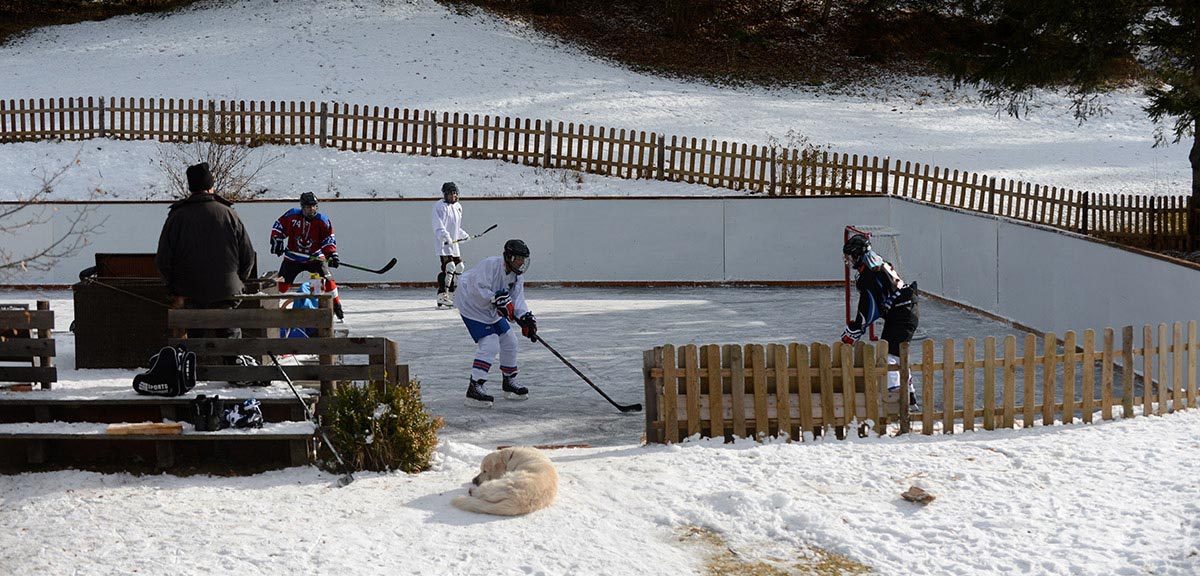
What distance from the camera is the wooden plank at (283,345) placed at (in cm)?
969

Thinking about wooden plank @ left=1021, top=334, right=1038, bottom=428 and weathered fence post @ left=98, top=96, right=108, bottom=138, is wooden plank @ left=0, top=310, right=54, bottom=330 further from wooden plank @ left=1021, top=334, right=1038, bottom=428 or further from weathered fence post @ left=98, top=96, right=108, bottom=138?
weathered fence post @ left=98, top=96, right=108, bottom=138

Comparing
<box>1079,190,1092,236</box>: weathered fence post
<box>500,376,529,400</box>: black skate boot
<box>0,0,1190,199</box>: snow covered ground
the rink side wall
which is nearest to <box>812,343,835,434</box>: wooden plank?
<box>500,376,529,400</box>: black skate boot

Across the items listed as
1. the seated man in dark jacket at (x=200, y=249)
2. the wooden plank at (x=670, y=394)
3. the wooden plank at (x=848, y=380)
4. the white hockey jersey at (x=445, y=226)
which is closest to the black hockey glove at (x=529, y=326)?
the wooden plank at (x=670, y=394)

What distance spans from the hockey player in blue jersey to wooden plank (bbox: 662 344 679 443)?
2076 mm

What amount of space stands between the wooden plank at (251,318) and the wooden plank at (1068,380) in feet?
18.6

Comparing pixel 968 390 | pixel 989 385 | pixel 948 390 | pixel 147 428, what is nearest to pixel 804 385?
pixel 948 390

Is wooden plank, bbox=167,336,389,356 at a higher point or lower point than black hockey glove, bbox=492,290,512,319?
lower

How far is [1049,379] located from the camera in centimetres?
1058

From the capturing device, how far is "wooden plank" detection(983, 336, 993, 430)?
410 inches

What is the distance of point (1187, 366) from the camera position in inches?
452

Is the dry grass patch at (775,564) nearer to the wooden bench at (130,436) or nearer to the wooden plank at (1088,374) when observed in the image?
the wooden bench at (130,436)

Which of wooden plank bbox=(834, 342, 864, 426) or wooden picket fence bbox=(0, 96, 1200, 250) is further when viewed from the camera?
wooden picket fence bbox=(0, 96, 1200, 250)

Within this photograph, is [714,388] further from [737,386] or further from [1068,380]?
[1068,380]

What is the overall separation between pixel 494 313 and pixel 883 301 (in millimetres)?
3430
